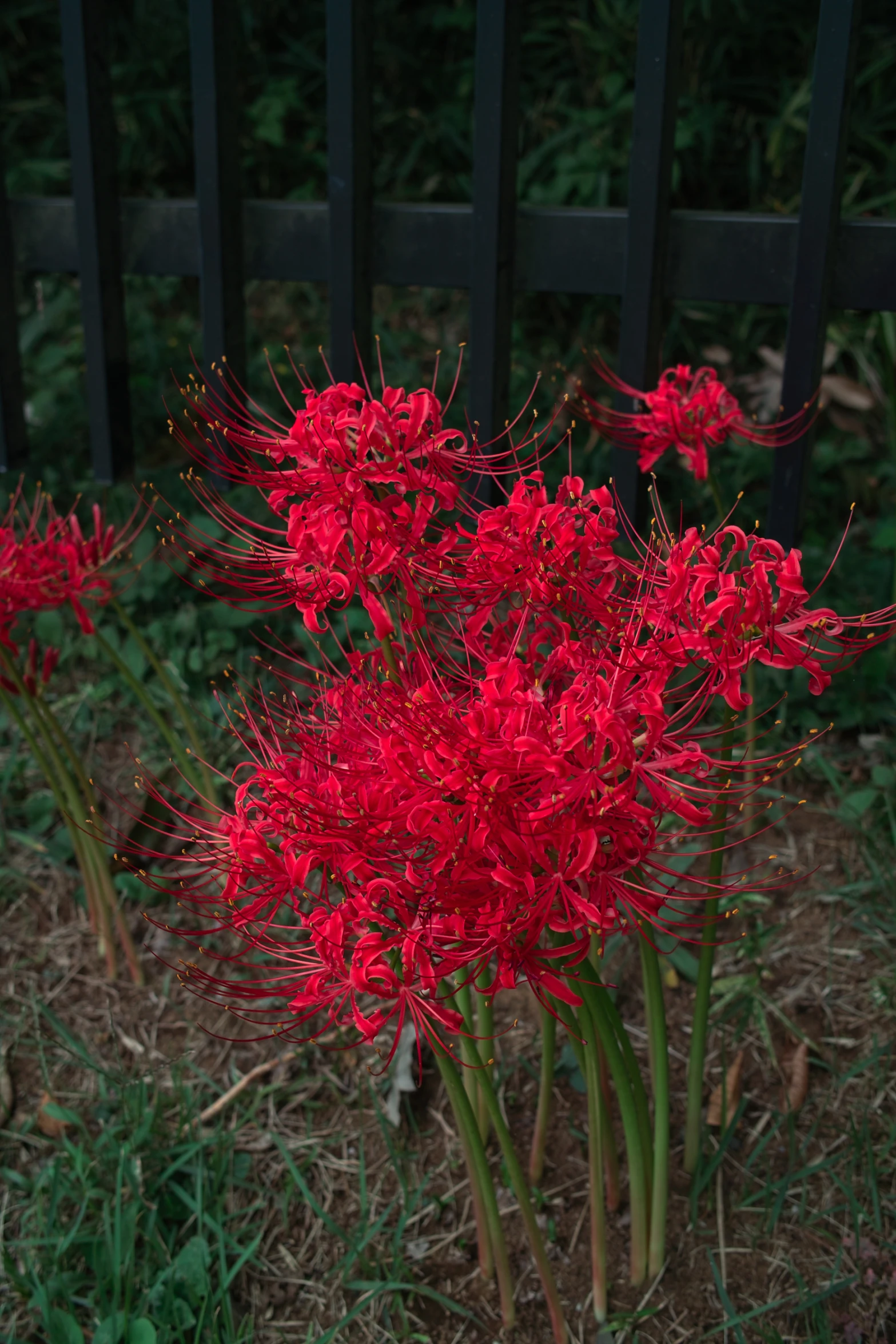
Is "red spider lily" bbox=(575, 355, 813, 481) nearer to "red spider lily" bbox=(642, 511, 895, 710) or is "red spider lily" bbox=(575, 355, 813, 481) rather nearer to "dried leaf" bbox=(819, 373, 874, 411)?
"red spider lily" bbox=(642, 511, 895, 710)

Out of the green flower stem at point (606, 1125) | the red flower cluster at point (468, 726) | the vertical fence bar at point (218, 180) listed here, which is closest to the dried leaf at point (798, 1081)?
the green flower stem at point (606, 1125)

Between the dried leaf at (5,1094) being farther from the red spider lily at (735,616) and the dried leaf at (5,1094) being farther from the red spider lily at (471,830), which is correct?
the red spider lily at (735,616)

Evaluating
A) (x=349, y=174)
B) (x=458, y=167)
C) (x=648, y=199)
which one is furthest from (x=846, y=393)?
A: (x=349, y=174)

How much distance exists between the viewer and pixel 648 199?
86.5 inches

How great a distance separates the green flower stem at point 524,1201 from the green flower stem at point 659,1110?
0.49 ft

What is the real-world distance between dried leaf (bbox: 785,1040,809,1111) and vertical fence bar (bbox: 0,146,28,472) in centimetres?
220

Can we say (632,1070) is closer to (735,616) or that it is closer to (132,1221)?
(735,616)

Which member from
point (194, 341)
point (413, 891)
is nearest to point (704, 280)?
point (413, 891)

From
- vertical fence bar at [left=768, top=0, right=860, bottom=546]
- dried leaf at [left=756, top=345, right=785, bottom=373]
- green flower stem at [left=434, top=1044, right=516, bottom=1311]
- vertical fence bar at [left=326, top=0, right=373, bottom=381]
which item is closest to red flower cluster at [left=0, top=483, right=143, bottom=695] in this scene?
vertical fence bar at [left=326, top=0, right=373, bottom=381]

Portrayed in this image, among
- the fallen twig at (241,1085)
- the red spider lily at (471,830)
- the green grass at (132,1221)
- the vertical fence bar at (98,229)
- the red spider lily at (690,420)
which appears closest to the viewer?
the red spider lily at (471,830)

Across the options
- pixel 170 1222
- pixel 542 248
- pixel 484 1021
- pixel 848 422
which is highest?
pixel 542 248

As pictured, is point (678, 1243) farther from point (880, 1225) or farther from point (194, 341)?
point (194, 341)

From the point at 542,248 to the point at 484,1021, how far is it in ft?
5.19

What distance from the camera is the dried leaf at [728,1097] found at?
184cm
